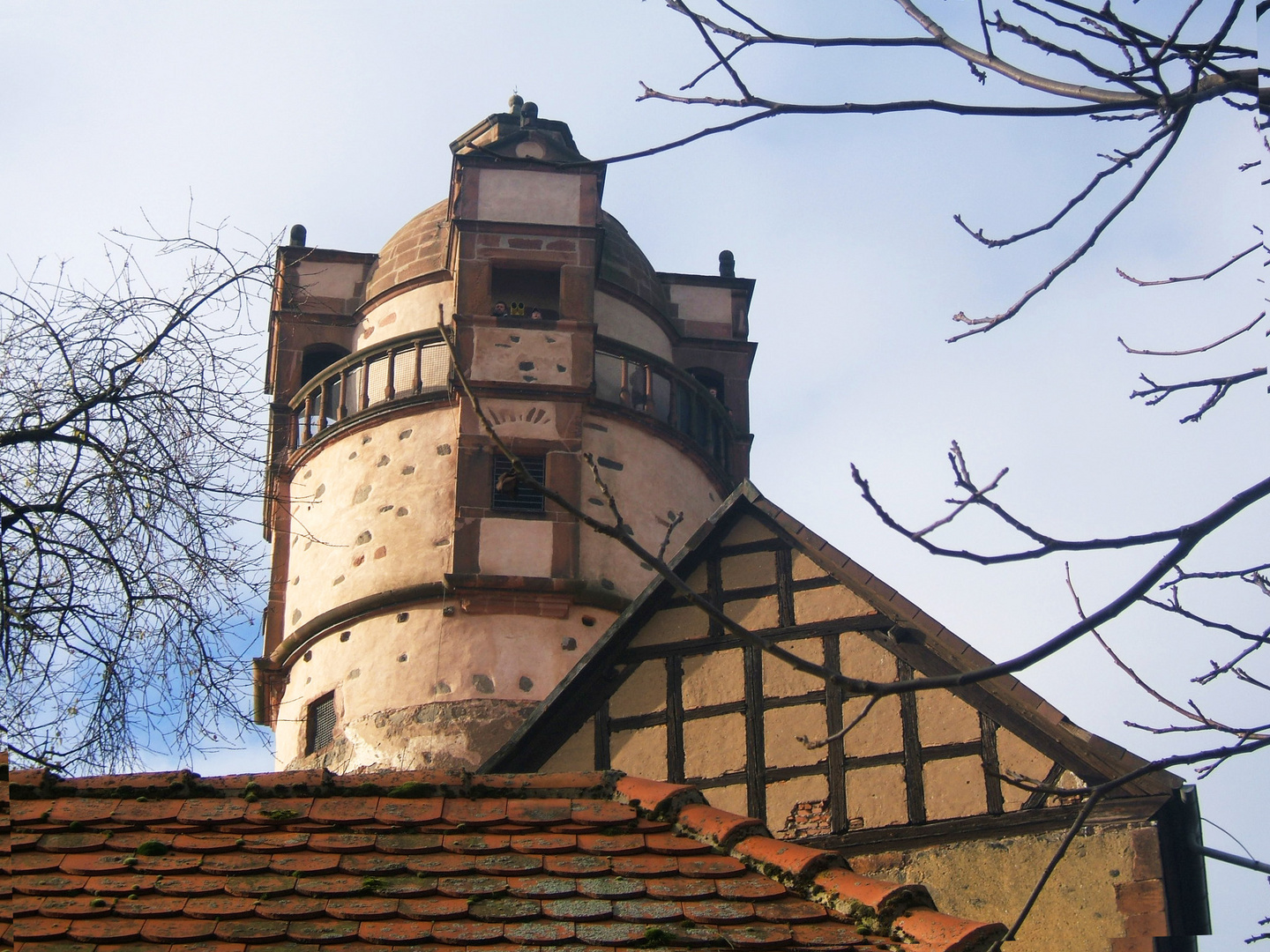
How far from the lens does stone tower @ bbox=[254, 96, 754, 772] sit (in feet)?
60.1

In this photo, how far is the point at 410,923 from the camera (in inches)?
239

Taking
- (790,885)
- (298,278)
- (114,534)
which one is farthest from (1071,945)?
(298,278)

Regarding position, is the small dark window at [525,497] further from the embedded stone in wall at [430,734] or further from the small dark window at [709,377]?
the small dark window at [709,377]

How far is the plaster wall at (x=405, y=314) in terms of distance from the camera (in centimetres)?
2112

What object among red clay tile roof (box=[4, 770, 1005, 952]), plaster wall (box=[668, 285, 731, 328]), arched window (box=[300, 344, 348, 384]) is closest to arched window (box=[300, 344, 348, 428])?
arched window (box=[300, 344, 348, 384])

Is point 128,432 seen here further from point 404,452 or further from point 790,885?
point 404,452

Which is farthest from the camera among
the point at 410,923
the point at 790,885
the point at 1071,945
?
the point at 1071,945

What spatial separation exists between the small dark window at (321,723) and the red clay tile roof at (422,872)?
1135 cm

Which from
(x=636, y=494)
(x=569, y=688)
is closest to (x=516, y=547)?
(x=636, y=494)

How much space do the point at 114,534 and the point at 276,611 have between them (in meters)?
12.1

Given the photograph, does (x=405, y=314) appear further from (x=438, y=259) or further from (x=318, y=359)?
(x=318, y=359)

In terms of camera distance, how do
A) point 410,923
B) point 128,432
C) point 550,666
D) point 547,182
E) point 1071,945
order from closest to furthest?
point 410,923 < point 128,432 < point 1071,945 < point 550,666 < point 547,182

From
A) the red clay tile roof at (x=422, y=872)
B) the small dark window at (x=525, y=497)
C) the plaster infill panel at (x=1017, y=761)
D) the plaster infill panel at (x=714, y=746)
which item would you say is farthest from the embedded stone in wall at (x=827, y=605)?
the small dark window at (x=525, y=497)

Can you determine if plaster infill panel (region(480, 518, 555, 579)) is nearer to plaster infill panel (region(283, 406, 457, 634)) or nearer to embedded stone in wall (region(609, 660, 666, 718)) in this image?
plaster infill panel (region(283, 406, 457, 634))
